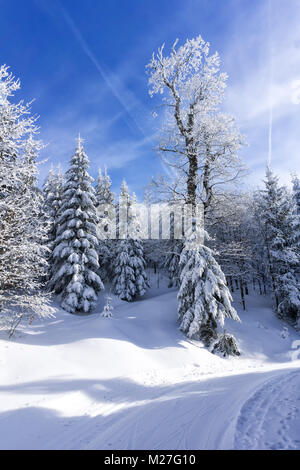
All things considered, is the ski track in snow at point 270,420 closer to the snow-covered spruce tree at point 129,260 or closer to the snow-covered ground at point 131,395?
the snow-covered ground at point 131,395

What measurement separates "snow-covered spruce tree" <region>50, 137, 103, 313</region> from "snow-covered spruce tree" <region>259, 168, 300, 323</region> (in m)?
16.9

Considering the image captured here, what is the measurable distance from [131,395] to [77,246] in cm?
1639

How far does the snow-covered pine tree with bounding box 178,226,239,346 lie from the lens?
11711mm

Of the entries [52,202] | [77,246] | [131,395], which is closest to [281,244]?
[77,246]

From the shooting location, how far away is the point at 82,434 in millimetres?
3934

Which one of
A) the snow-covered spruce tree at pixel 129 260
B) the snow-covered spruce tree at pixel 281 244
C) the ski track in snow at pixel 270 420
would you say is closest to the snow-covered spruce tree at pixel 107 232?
the snow-covered spruce tree at pixel 129 260

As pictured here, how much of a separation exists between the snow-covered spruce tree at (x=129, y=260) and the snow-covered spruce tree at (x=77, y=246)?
7.85 meters

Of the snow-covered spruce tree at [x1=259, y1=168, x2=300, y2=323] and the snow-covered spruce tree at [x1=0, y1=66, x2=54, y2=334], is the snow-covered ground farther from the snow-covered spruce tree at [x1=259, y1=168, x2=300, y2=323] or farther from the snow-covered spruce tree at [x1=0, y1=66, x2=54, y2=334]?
the snow-covered spruce tree at [x1=259, y1=168, x2=300, y2=323]

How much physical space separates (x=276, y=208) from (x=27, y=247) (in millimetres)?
22807

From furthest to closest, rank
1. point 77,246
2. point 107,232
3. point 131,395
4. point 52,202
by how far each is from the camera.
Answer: point 107,232 → point 52,202 → point 77,246 → point 131,395

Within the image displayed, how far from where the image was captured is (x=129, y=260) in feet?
100.0

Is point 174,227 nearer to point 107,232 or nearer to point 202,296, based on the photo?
point 202,296

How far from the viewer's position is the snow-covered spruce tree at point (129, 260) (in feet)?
97.8

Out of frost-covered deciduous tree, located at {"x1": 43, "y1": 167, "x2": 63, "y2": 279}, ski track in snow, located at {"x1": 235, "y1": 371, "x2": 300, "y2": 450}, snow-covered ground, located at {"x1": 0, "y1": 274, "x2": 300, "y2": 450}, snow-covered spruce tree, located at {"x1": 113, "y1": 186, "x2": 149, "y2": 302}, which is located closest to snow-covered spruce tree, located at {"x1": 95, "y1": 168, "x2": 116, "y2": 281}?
snow-covered spruce tree, located at {"x1": 113, "y1": 186, "x2": 149, "y2": 302}
